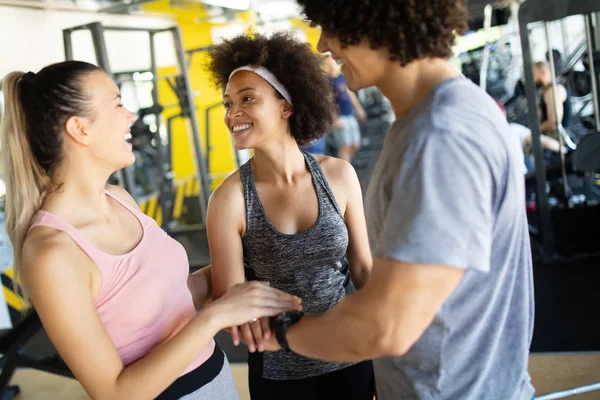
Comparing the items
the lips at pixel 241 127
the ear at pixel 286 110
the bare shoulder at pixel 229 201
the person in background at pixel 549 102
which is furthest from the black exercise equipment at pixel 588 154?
the bare shoulder at pixel 229 201

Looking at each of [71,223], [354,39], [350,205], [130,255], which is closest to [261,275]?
[350,205]

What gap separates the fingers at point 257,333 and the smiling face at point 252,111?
617mm

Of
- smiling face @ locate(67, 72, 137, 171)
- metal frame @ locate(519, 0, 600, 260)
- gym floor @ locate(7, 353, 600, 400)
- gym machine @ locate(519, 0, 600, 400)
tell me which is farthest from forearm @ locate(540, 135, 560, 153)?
smiling face @ locate(67, 72, 137, 171)

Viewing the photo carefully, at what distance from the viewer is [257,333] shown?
116 centimetres

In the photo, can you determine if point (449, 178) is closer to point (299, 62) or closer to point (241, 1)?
point (299, 62)

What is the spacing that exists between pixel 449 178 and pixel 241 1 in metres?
7.11

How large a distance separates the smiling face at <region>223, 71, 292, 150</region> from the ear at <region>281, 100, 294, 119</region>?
17 mm

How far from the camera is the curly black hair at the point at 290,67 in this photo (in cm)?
171

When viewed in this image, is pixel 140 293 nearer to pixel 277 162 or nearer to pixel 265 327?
pixel 265 327

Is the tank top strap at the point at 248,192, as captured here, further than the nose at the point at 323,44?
Yes

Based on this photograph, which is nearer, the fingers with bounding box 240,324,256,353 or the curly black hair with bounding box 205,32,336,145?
the fingers with bounding box 240,324,256,353

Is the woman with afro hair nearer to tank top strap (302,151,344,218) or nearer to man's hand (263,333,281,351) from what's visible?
tank top strap (302,151,344,218)

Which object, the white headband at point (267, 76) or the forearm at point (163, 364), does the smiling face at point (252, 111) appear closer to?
the white headband at point (267, 76)

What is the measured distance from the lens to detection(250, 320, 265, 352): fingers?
3.79 feet
